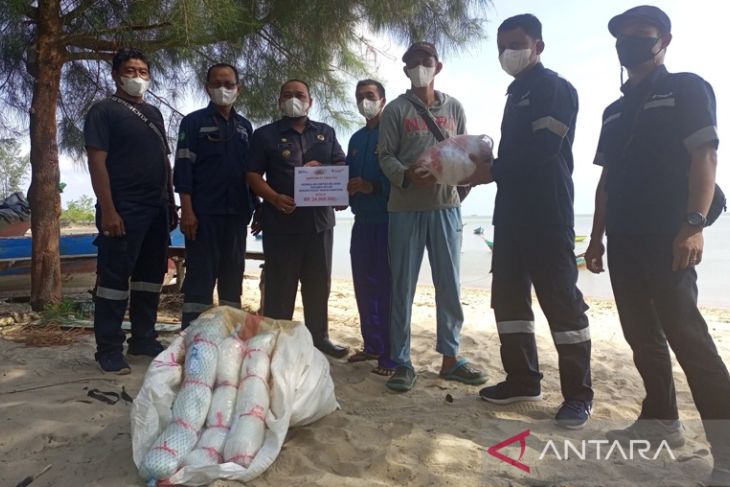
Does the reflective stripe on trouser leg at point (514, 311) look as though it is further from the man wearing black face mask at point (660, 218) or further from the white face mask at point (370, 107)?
the white face mask at point (370, 107)

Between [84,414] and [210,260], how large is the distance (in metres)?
1.10

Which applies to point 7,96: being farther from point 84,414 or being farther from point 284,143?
point 84,414

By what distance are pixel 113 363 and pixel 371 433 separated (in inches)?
62.7

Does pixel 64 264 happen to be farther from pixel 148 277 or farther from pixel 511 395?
pixel 511 395

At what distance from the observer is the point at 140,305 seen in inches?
122

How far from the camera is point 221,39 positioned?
439cm

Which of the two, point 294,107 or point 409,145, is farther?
point 294,107

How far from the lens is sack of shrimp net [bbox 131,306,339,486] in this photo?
1.68 m

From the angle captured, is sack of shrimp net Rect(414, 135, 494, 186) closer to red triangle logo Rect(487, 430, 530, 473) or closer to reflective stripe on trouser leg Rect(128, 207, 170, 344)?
red triangle logo Rect(487, 430, 530, 473)

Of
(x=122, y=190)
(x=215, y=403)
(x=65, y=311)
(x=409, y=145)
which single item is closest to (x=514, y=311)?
(x=409, y=145)

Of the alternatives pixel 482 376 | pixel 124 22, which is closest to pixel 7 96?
pixel 124 22

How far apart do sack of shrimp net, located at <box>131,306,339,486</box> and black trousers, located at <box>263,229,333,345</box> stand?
33.5 inches

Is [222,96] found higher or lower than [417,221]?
higher

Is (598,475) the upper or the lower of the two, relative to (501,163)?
lower
